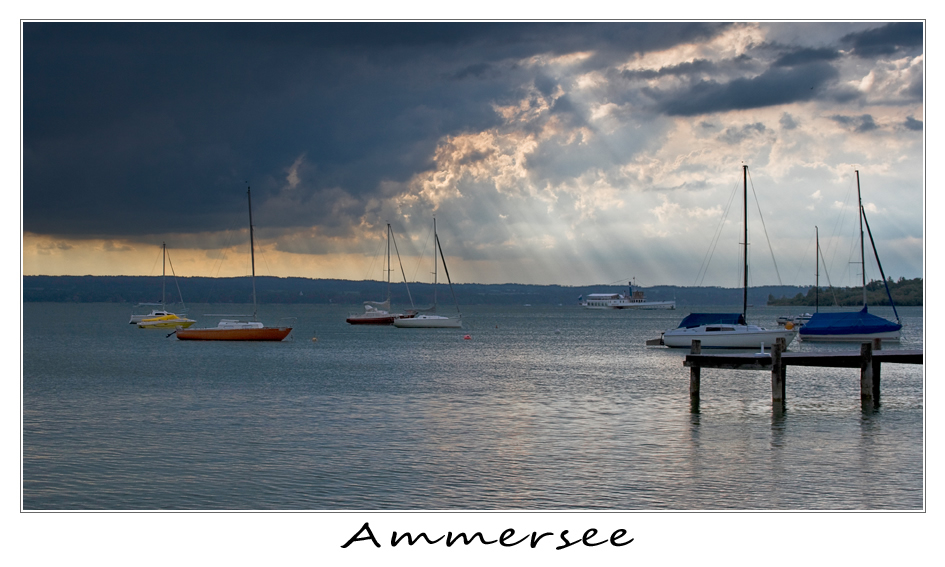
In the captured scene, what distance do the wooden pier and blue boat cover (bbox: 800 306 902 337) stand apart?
38915 millimetres

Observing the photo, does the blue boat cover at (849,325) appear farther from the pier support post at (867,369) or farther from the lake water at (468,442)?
the pier support post at (867,369)

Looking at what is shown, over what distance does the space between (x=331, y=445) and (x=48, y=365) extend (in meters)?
37.1

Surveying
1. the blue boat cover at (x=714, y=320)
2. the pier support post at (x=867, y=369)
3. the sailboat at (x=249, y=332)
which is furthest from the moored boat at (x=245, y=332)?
the pier support post at (x=867, y=369)

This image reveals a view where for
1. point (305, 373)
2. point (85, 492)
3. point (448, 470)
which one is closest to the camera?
point (85, 492)

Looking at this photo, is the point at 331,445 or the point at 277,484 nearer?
the point at 277,484

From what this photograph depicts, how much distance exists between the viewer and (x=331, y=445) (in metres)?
22.4

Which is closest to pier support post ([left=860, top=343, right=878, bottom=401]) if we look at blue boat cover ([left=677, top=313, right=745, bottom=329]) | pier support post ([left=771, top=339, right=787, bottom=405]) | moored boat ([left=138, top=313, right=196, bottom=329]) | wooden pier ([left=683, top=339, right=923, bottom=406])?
wooden pier ([left=683, top=339, right=923, bottom=406])

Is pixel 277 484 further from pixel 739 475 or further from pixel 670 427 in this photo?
pixel 670 427

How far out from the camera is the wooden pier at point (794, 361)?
27.4 m

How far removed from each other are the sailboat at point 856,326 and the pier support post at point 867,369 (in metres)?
39.0

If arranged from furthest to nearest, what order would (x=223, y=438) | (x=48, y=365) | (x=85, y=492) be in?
(x=48, y=365) → (x=223, y=438) → (x=85, y=492)

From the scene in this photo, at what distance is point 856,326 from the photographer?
6662cm

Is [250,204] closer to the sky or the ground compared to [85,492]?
closer to the sky

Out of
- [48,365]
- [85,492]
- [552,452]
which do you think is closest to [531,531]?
[552,452]
